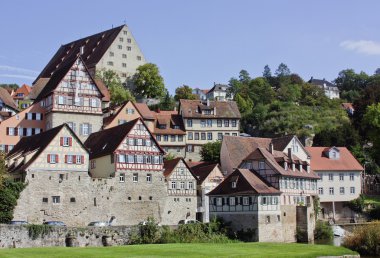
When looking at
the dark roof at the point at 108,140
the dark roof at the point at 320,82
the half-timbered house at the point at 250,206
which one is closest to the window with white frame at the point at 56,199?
the dark roof at the point at 108,140

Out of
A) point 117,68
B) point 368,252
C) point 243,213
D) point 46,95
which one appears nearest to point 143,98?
point 117,68

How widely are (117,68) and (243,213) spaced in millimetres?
60273

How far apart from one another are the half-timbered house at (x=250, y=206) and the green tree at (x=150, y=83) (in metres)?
50.1

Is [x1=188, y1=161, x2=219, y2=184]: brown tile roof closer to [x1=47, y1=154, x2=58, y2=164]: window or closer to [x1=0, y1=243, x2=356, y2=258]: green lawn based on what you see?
[x1=47, y1=154, x2=58, y2=164]: window

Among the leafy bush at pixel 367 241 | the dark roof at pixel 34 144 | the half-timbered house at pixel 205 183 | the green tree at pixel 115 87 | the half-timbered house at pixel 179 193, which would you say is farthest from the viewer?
the green tree at pixel 115 87

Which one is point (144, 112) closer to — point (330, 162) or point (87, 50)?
point (330, 162)

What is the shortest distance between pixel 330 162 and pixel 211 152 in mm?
15269

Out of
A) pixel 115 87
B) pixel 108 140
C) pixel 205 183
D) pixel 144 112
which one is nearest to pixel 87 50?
pixel 115 87

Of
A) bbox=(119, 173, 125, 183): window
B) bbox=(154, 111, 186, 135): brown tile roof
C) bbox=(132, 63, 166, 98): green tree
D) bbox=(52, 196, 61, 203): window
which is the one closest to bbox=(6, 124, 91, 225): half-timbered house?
bbox=(52, 196, 61, 203): window

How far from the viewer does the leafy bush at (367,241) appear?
154 ft

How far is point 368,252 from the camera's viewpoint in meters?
47.0

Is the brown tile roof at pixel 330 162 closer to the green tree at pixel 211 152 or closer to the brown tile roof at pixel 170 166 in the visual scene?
the green tree at pixel 211 152

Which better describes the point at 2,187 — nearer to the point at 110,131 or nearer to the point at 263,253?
the point at 110,131

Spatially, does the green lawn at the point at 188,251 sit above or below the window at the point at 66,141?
below
